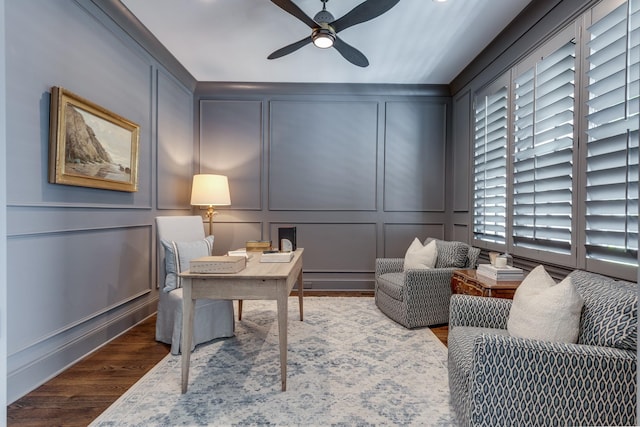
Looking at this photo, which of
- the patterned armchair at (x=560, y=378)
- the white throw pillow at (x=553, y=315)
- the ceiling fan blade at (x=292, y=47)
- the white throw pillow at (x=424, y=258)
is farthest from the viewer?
the white throw pillow at (x=424, y=258)

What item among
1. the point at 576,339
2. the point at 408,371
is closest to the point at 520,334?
the point at 576,339

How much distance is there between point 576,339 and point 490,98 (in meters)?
2.70

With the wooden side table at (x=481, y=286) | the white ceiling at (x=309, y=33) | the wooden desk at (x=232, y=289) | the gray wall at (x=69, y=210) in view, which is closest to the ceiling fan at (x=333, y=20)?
the white ceiling at (x=309, y=33)

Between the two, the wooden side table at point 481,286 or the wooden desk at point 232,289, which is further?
the wooden side table at point 481,286

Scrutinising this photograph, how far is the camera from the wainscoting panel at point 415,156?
14.7 feet

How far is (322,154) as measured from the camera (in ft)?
14.8

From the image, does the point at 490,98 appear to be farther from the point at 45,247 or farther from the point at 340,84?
the point at 45,247

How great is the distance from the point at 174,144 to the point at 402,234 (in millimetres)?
3186

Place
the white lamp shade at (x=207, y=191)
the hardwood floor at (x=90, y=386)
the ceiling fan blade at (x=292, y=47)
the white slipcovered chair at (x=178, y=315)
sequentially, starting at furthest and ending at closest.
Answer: the white lamp shade at (x=207, y=191)
the ceiling fan blade at (x=292, y=47)
the white slipcovered chair at (x=178, y=315)
the hardwood floor at (x=90, y=386)

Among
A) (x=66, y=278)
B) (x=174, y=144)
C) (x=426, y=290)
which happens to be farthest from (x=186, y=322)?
(x=174, y=144)

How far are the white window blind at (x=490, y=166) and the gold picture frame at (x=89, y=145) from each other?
3513 mm

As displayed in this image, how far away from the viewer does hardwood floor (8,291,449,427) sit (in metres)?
1.79

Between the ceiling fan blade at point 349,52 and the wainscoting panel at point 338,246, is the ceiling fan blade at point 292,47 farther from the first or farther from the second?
the wainscoting panel at point 338,246

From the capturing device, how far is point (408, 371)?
7.52 feet
